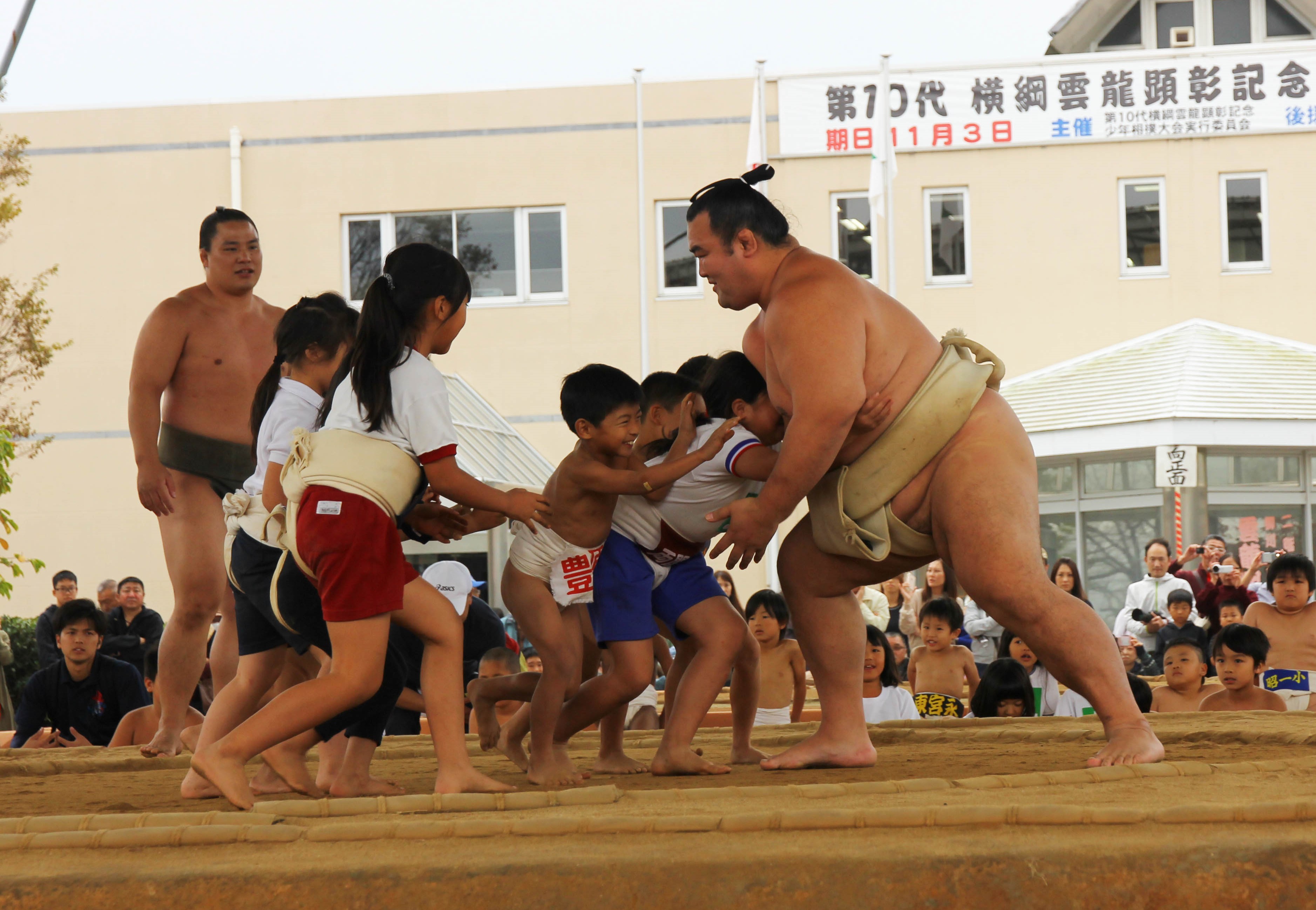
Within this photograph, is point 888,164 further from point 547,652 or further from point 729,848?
point 729,848

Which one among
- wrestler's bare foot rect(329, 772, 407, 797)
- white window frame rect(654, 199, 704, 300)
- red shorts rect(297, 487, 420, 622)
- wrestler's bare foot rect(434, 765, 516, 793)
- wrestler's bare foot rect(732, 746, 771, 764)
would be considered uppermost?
white window frame rect(654, 199, 704, 300)

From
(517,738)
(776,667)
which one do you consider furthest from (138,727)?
(776,667)

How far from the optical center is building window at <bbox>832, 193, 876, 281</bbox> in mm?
15383

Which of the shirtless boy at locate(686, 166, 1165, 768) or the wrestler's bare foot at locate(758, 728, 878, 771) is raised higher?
the shirtless boy at locate(686, 166, 1165, 768)

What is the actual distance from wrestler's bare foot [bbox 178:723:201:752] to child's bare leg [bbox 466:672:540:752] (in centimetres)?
94

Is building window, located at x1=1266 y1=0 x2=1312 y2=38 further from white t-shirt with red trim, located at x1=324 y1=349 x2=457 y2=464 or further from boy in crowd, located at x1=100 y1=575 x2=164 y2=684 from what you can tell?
white t-shirt with red trim, located at x1=324 y1=349 x2=457 y2=464

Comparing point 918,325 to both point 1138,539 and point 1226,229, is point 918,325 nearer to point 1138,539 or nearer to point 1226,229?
point 1138,539

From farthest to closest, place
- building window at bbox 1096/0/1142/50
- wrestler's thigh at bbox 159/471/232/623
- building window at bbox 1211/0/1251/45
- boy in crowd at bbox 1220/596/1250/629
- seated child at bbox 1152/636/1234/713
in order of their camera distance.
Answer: building window at bbox 1096/0/1142/50 < building window at bbox 1211/0/1251/45 < boy in crowd at bbox 1220/596/1250/629 < seated child at bbox 1152/636/1234/713 < wrestler's thigh at bbox 159/471/232/623

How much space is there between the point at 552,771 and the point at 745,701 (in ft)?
2.39

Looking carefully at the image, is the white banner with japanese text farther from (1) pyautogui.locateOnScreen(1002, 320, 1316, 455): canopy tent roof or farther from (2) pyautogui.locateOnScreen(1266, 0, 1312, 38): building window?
(1) pyautogui.locateOnScreen(1002, 320, 1316, 455): canopy tent roof

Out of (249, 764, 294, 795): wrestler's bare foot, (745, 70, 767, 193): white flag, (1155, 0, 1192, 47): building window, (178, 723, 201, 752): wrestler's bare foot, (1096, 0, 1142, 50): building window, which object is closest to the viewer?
(249, 764, 294, 795): wrestler's bare foot

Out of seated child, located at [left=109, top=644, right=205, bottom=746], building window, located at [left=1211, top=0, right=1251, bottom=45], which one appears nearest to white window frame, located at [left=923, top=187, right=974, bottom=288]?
building window, located at [left=1211, top=0, right=1251, bottom=45]

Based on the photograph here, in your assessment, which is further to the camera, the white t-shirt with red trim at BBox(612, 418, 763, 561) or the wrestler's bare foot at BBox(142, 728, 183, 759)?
the wrestler's bare foot at BBox(142, 728, 183, 759)

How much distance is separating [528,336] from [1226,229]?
8.03 metres
